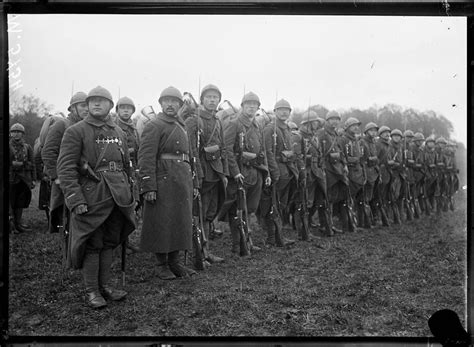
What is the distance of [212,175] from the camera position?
435cm

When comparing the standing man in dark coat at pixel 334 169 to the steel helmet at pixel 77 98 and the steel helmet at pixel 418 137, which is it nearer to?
the steel helmet at pixel 418 137

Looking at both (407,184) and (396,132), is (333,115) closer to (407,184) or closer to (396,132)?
(396,132)

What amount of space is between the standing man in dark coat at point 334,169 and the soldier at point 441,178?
0.96 metres

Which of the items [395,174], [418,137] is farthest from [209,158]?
[395,174]

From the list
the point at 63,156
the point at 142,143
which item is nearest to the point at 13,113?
the point at 63,156

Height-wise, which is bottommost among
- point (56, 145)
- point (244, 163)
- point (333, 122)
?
point (244, 163)

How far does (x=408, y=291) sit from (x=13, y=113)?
400 cm

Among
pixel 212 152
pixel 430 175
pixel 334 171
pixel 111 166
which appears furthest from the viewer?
pixel 430 175

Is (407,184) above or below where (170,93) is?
below

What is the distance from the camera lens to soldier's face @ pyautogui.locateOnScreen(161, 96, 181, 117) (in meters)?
4.02

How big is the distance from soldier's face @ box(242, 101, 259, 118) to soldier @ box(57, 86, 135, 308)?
1.19m

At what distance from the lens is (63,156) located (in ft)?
12.2

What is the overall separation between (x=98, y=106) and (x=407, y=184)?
3.64 meters

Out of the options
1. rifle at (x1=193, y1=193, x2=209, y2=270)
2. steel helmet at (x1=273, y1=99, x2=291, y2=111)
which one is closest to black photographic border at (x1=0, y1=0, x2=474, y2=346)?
rifle at (x1=193, y1=193, x2=209, y2=270)
